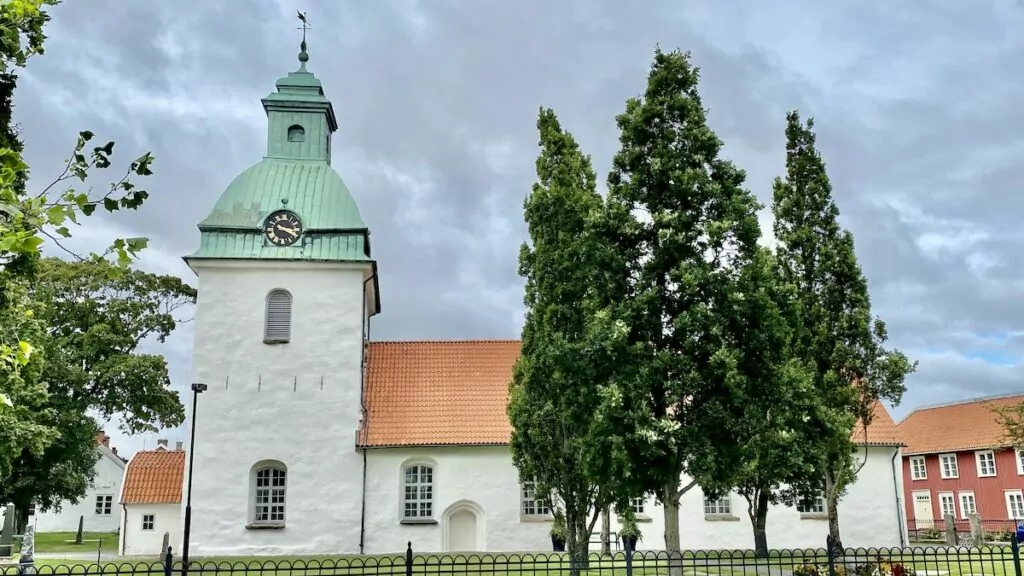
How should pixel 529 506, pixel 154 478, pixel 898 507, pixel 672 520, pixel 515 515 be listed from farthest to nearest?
pixel 154 478, pixel 898 507, pixel 529 506, pixel 515 515, pixel 672 520

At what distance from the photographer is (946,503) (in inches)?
1660

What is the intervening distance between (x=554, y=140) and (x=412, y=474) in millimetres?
13057

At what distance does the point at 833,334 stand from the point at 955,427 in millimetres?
30856

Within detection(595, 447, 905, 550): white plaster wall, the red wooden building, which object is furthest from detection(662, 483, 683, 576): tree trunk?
the red wooden building

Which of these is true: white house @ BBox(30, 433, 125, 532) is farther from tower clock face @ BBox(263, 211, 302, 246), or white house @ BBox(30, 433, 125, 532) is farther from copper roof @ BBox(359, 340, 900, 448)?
tower clock face @ BBox(263, 211, 302, 246)

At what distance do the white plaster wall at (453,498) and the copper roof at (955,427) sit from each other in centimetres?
2611

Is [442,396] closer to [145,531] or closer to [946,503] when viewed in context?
[145,531]

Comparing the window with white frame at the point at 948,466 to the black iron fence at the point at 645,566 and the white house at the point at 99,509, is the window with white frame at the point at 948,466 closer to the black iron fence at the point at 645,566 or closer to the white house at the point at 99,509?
the black iron fence at the point at 645,566

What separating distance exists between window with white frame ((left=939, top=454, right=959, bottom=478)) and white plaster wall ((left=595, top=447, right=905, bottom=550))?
58.3ft

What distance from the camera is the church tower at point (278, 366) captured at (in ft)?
79.5

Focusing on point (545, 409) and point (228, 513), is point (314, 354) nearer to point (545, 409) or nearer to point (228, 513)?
point (228, 513)

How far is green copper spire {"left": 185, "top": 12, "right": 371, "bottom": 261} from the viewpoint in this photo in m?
25.6

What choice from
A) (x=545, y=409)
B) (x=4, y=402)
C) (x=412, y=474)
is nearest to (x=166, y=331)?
(x=412, y=474)

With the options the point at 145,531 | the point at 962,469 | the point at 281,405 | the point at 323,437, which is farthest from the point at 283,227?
the point at 962,469
